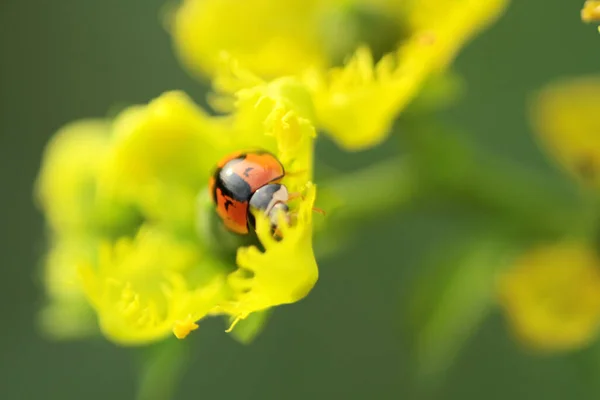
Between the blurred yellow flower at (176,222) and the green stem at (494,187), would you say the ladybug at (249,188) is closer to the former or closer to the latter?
the blurred yellow flower at (176,222)

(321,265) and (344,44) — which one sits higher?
(344,44)

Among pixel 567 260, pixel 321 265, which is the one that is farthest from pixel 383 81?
pixel 321 265

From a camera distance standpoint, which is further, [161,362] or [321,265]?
[321,265]

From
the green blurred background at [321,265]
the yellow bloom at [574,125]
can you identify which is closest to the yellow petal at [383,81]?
the yellow bloom at [574,125]

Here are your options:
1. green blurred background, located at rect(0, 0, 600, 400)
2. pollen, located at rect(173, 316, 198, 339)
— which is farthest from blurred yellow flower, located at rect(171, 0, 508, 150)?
green blurred background, located at rect(0, 0, 600, 400)

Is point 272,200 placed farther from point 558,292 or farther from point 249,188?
point 558,292

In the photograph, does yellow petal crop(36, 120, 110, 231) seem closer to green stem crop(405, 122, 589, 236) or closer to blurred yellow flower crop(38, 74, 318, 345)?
blurred yellow flower crop(38, 74, 318, 345)

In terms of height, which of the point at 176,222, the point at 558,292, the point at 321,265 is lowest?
the point at 321,265
